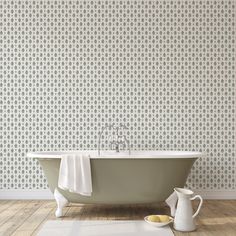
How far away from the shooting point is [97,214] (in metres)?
3.84

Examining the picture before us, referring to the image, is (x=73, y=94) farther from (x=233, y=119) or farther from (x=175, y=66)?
(x=233, y=119)

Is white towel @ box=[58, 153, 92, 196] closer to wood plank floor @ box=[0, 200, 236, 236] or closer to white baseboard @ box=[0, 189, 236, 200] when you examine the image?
wood plank floor @ box=[0, 200, 236, 236]

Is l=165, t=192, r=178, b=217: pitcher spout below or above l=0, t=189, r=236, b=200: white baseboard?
above

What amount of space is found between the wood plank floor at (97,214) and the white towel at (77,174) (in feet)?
1.06

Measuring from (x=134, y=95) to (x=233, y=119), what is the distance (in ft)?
4.28

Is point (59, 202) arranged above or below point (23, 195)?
above

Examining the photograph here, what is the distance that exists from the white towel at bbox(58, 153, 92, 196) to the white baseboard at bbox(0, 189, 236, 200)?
1158 mm

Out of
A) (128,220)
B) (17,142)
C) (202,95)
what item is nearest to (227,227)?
(128,220)

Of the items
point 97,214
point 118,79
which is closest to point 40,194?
point 97,214

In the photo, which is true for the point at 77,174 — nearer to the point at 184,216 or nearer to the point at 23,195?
the point at 184,216

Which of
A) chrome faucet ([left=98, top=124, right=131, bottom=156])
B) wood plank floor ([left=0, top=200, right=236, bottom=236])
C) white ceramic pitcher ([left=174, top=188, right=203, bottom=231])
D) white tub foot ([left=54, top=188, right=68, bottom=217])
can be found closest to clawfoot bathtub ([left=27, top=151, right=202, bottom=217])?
white tub foot ([left=54, top=188, right=68, bottom=217])

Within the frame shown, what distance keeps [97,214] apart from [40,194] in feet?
3.69

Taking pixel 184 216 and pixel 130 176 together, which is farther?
pixel 130 176

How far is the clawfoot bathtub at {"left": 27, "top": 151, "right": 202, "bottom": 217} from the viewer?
3627mm
